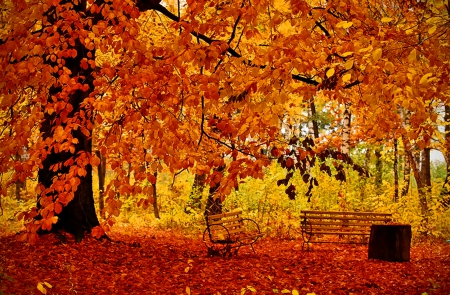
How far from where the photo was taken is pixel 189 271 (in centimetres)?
715

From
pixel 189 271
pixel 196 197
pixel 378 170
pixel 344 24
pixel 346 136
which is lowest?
pixel 189 271

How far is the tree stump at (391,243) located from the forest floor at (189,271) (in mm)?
221

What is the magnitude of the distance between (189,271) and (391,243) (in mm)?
4056

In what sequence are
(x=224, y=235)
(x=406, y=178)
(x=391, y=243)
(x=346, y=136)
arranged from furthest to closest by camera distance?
(x=346, y=136) < (x=406, y=178) < (x=224, y=235) < (x=391, y=243)

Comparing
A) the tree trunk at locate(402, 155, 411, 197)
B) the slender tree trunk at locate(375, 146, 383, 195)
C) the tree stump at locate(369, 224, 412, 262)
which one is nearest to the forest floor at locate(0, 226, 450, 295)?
the tree stump at locate(369, 224, 412, 262)

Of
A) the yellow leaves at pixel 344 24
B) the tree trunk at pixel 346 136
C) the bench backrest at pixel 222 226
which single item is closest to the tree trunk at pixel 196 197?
the bench backrest at pixel 222 226

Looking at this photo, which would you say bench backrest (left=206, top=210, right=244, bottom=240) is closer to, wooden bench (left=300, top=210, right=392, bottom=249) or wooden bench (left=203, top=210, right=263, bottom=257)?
wooden bench (left=203, top=210, right=263, bottom=257)

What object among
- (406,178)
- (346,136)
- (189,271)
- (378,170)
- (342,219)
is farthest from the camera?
(346,136)

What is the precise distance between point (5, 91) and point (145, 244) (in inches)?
207

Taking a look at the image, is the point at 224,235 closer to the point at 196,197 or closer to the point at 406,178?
the point at 196,197

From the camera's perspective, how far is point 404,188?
43.5ft

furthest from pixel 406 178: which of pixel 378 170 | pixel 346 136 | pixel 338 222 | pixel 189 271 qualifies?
pixel 189 271

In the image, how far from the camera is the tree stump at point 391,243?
8.39 m

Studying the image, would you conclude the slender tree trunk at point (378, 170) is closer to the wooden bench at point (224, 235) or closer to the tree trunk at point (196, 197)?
the tree trunk at point (196, 197)
